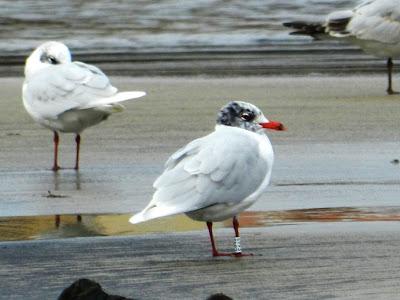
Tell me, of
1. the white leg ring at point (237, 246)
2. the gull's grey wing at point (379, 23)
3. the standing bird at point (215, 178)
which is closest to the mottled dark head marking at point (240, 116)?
the standing bird at point (215, 178)

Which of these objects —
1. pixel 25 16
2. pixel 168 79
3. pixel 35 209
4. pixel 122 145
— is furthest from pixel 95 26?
pixel 35 209

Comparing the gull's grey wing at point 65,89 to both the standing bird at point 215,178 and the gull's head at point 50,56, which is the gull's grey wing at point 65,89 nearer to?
the gull's head at point 50,56

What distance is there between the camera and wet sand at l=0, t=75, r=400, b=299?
22.1ft

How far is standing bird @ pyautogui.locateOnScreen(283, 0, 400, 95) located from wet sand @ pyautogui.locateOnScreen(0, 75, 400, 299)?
453 millimetres

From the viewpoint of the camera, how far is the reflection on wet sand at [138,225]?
8.19 m

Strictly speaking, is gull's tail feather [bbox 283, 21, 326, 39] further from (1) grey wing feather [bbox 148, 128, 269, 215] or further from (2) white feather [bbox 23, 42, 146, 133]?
(1) grey wing feather [bbox 148, 128, 269, 215]

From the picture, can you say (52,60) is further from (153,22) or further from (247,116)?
(153,22)

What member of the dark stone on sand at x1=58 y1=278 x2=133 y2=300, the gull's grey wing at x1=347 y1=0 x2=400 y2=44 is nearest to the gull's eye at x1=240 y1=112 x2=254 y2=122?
the dark stone on sand at x1=58 y1=278 x2=133 y2=300

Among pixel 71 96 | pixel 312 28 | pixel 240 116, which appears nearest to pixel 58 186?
pixel 71 96

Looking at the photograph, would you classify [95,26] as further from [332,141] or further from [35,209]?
[35,209]

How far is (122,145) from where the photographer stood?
38.3 feet

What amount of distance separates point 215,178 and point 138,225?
133 centimetres

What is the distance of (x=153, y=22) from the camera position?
72.1 feet

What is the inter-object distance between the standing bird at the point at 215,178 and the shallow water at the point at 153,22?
12.1 meters
